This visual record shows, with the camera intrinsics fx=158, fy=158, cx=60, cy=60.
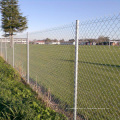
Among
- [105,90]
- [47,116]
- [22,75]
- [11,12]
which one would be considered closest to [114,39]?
[47,116]

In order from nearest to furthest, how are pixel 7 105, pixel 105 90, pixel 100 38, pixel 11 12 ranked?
pixel 100 38, pixel 7 105, pixel 105 90, pixel 11 12

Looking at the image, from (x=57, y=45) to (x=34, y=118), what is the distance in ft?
6.78

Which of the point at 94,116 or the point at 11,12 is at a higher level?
the point at 11,12

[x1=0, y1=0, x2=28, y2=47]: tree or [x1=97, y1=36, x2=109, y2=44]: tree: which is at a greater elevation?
[x1=0, y1=0, x2=28, y2=47]: tree

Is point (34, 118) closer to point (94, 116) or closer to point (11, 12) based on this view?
point (94, 116)

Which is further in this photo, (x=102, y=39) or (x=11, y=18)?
(x=11, y=18)

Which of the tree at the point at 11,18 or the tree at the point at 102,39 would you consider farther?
the tree at the point at 11,18

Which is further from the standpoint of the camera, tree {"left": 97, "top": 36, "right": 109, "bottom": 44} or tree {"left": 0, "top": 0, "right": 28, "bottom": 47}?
tree {"left": 0, "top": 0, "right": 28, "bottom": 47}

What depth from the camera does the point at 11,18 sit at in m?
33.2

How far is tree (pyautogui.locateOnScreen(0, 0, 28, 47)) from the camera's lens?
105 feet

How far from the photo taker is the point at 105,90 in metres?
5.61

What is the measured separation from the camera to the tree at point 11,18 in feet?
105

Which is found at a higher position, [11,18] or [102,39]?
[11,18]

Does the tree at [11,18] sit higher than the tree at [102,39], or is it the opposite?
the tree at [11,18]
